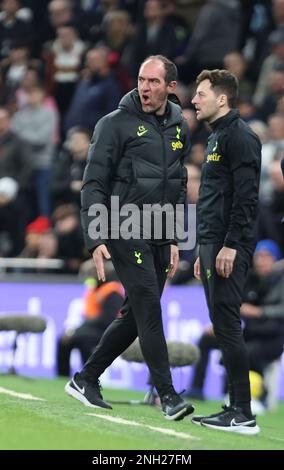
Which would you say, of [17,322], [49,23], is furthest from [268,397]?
[49,23]

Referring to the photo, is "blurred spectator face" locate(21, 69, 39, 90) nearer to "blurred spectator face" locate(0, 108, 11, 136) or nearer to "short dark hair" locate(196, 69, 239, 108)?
"blurred spectator face" locate(0, 108, 11, 136)

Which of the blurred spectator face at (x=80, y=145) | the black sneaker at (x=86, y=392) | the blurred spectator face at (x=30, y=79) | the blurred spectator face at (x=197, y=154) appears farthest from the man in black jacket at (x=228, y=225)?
the blurred spectator face at (x=30, y=79)

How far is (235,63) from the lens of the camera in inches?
706

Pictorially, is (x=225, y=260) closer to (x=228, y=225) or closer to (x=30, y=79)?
(x=228, y=225)

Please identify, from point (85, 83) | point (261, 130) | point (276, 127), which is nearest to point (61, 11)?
point (85, 83)

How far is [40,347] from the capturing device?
16.4 meters

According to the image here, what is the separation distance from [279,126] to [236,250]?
23.8 feet

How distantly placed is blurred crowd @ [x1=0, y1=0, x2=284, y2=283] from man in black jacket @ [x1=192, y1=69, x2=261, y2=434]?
6182 millimetres

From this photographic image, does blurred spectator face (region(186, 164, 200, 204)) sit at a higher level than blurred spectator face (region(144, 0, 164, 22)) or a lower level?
lower

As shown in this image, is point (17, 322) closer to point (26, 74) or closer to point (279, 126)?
point (279, 126)

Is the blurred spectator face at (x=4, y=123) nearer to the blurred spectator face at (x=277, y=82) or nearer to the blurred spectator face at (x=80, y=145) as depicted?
the blurred spectator face at (x=80, y=145)

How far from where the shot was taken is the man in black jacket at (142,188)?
31.4ft

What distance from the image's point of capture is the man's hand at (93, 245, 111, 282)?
9.44m

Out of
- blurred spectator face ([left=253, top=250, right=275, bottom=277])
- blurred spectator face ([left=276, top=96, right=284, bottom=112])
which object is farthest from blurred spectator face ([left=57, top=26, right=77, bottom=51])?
blurred spectator face ([left=253, top=250, right=275, bottom=277])
